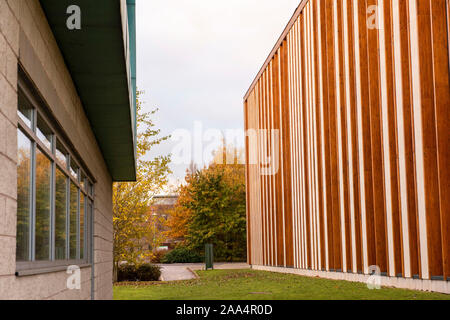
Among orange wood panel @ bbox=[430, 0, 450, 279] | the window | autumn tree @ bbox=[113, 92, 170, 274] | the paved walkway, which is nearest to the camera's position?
the window

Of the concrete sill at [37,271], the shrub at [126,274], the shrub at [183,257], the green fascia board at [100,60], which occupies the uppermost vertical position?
the green fascia board at [100,60]

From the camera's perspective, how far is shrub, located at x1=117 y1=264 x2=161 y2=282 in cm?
2273

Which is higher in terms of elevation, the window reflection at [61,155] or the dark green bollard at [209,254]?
the window reflection at [61,155]

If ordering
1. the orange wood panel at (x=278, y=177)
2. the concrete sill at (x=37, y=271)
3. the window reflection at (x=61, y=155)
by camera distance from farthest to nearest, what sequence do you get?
the orange wood panel at (x=278, y=177) < the window reflection at (x=61, y=155) < the concrete sill at (x=37, y=271)

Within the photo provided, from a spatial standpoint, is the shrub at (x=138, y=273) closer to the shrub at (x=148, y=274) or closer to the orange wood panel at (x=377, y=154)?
the shrub at (x=148, y=274)

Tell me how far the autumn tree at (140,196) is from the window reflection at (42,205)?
598 inches

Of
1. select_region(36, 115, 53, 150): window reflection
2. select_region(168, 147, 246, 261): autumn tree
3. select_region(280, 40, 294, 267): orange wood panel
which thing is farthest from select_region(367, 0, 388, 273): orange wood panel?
select_region(168, 147, 246, 261): autumn tree

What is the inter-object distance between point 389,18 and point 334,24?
4.10 metres

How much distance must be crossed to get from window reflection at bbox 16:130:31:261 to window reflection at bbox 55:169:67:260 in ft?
4.94

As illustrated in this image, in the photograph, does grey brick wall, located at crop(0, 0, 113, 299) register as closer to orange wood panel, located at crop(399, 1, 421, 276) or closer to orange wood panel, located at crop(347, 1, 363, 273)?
orange wood panel, located at crop(399, 1, 421, 276)

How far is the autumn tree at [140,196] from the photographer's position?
2086cm

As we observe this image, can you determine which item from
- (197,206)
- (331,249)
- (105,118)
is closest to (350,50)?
(331,249)

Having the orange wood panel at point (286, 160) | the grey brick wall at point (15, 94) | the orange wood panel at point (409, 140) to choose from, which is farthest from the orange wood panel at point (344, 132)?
the grey brick wall at point (15, 94)

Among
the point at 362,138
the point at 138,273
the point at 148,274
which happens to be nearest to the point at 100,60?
the point at 362,138
